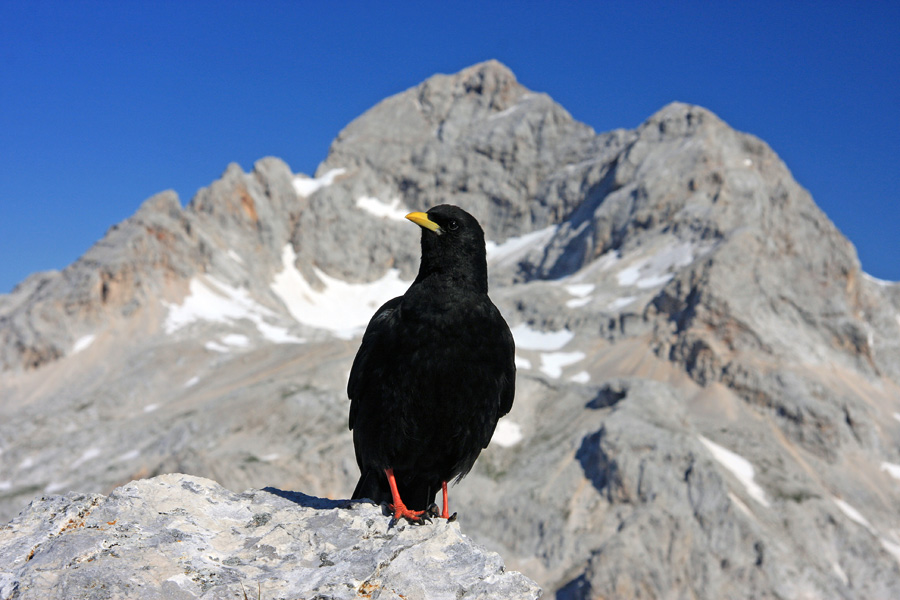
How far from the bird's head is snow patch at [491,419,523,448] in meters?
36.0

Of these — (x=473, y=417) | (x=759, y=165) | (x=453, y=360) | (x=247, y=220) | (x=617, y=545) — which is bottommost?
(x=617, y=545)

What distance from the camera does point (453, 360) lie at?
562 centimetres

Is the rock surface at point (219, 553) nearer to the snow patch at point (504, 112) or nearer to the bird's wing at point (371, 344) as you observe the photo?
the bird's wing at point (371, 344)

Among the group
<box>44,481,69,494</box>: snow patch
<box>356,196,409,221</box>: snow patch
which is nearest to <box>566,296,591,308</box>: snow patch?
<box>44,481,69,494</box>: snow patch

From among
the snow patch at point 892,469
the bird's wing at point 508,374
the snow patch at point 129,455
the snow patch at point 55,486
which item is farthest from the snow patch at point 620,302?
the bird's wing at point 508,374

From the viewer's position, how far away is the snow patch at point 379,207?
130 metres

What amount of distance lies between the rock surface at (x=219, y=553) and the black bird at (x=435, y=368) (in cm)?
60

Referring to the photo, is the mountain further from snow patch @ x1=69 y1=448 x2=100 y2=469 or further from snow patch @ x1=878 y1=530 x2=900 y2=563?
snow patch @ x1=878 y1=530 x2=900 y2=563

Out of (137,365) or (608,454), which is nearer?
(608,454)

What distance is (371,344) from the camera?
603cm

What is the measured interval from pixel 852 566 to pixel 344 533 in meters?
38.4

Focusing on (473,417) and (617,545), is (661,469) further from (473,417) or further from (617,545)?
(473,417)

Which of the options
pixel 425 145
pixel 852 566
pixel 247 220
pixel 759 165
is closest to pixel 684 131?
pixel 759 165

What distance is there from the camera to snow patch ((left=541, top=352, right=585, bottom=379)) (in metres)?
57.3
